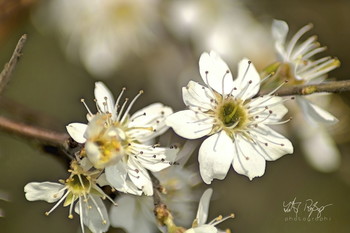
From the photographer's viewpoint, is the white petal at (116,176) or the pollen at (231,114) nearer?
the white petal at (116,176)

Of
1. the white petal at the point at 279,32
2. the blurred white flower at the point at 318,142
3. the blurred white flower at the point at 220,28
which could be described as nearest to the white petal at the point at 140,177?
the white petal at the point at 279,32

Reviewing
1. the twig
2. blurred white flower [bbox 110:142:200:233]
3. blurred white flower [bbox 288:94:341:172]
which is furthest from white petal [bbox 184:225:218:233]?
blurred white flower [bbox 288:94:341:172]

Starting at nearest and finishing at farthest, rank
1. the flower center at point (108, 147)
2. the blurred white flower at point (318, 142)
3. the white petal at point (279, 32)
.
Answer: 1. the flower center at point (108, 147)
2. the white petal at point (279, 32)
3. the blurred white flower at point (318, 142)

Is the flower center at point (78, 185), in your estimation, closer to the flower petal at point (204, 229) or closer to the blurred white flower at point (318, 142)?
the flower petal at point (204, 229)

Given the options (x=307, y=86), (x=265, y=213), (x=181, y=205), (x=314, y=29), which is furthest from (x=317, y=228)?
(x=307, y=86)

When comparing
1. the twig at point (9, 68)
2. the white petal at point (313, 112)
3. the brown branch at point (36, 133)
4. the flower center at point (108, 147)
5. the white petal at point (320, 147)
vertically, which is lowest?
the white petal at point (320, 147)

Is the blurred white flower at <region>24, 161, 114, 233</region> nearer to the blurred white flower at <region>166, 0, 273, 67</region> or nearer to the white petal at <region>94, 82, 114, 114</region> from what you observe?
the white petal at <region>94, 82, 114, 114</region>

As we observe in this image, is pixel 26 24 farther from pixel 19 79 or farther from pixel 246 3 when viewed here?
pixel 246 3

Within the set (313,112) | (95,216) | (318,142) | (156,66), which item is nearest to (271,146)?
(313,112)
